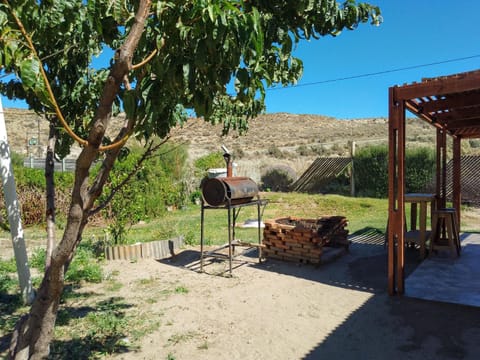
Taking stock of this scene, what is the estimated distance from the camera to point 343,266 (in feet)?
22.3

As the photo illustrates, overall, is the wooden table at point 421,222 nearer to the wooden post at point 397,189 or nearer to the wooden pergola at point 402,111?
the wooden pergola at point 402,111

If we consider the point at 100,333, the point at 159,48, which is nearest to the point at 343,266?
the point at 100,333

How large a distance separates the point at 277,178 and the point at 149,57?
18175 mm

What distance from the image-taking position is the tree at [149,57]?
170 cm

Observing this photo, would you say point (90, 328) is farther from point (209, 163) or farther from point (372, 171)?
point (372, 171)

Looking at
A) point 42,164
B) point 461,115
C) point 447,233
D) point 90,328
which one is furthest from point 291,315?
point 42,164

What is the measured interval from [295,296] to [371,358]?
1799 mm

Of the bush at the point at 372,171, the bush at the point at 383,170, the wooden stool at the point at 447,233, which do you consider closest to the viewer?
the wooden stool at the point at 447,233

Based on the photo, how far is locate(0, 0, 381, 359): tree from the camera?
170 cm

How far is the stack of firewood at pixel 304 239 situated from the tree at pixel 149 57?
429 centimetres

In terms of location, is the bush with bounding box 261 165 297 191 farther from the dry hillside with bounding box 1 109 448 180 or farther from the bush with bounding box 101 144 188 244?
the bush with bounding box 101 144 188 244

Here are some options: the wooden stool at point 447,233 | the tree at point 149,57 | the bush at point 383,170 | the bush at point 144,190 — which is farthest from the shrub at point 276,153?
the tree at point 149,57

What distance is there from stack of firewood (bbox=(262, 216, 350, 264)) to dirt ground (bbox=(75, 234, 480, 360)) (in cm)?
26

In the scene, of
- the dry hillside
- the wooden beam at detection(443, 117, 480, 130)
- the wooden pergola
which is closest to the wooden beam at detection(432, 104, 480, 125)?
the wooden pergola
